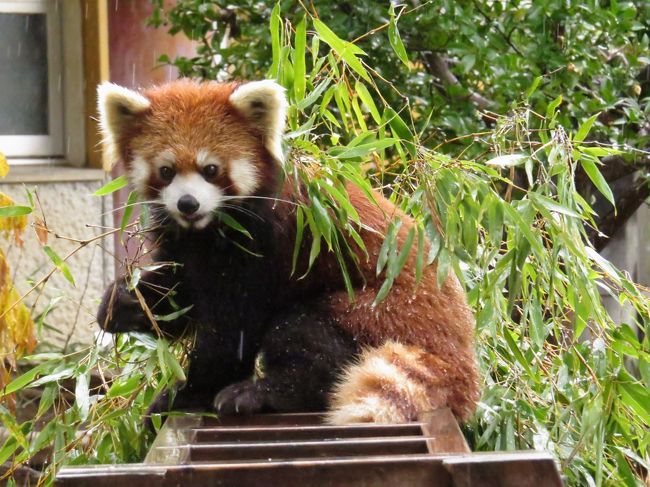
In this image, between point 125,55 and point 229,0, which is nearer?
point 229,0

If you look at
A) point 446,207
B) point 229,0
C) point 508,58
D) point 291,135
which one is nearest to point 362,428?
point 446,207

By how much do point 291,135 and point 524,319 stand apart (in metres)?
0.99

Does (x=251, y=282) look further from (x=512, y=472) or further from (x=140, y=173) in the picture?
(x=512, y=472)

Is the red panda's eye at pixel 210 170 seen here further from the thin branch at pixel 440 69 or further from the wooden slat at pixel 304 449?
the thin branch at pixel 440 69

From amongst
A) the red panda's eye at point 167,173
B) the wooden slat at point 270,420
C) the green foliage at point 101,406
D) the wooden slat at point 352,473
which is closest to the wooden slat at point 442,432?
the wooden slat at point 352,473

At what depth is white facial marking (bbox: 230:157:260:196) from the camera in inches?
137

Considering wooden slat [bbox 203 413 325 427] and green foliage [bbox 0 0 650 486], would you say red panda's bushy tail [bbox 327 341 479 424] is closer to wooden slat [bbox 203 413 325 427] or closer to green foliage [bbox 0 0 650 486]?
wooden slat [bbox 203 413 325 427]

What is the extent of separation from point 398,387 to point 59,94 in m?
4.39

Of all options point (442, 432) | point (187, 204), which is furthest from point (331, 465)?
point (187, 204)

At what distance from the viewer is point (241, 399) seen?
3.17 meters

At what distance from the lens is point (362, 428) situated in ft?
9.11

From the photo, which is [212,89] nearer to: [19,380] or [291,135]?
[291,135]

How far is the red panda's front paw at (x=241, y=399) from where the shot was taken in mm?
3160

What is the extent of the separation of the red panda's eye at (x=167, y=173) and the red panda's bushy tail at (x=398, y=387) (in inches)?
35.0
